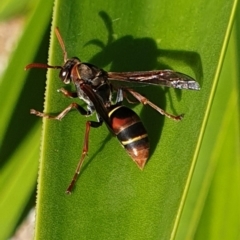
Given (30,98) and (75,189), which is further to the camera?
(30,98)

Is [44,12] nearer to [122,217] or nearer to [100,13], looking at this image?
[100,13]

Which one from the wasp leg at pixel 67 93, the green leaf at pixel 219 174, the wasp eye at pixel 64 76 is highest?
the wasp eye at pixel 64 76

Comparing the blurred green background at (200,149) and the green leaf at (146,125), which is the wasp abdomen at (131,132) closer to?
the green leaf at (146,125)

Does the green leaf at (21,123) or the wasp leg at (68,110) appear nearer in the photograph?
the wasp leg at (68,110)

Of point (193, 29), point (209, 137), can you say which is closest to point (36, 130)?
point (209, 137)

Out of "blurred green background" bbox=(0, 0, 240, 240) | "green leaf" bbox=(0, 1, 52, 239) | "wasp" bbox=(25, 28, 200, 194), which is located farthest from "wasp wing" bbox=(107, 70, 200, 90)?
"green leaf" bbox=(0, 1, 52, 239)

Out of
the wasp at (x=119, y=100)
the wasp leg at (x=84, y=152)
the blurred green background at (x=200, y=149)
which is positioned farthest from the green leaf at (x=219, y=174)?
the wasp leg at (x=84, y=152)

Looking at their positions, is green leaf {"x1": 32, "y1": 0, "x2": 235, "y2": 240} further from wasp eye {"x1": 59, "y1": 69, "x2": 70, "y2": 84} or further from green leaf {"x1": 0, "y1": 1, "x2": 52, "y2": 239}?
green leaf {"x1": 0, "y1": 1, "x2": 52, "y2": 239}
